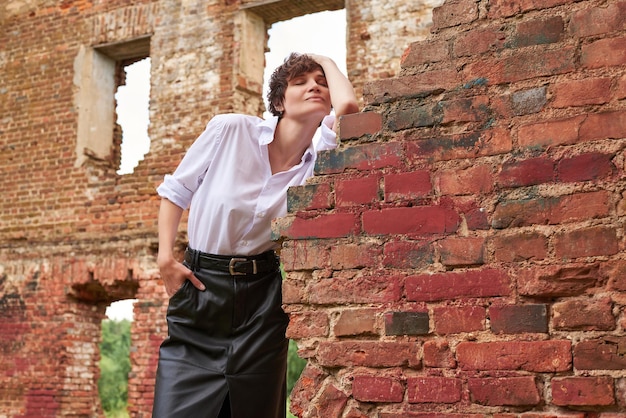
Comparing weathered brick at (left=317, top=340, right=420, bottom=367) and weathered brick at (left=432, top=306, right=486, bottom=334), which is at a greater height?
weathered brick at (left=432, top=306, right=486, bottom=334)

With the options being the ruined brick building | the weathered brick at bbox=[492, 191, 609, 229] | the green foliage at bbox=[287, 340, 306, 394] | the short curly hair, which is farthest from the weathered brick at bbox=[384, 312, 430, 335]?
the green foliage at bbox=[287, 340, 306, 394]

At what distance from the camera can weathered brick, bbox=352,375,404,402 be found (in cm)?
223

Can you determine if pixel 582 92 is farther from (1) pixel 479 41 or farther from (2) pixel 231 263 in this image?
(2) pixel 231 263

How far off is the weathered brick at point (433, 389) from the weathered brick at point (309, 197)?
2.10ft

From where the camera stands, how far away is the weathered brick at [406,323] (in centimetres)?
223

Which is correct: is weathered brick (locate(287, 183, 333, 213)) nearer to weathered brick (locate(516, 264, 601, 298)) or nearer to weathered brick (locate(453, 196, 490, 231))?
weathered brick (locate(453, 196, 490, 231))

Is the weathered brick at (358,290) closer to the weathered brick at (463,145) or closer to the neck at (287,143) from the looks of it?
the weathered brick at (463,145)

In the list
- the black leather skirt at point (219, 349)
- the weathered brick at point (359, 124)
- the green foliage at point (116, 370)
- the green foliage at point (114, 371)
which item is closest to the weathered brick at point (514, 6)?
the weathered brick at point (359, 124)

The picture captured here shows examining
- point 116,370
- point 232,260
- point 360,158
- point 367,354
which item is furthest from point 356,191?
point 116,370

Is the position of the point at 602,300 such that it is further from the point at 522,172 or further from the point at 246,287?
the point at 246,287

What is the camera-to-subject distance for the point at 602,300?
205 centimetres

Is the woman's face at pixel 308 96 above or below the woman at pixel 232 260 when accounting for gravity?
above

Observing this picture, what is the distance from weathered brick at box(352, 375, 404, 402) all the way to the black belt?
69 cm

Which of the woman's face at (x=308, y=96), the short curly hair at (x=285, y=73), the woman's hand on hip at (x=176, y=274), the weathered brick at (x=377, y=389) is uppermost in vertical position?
the short curly hair at (x=285, y=73)
